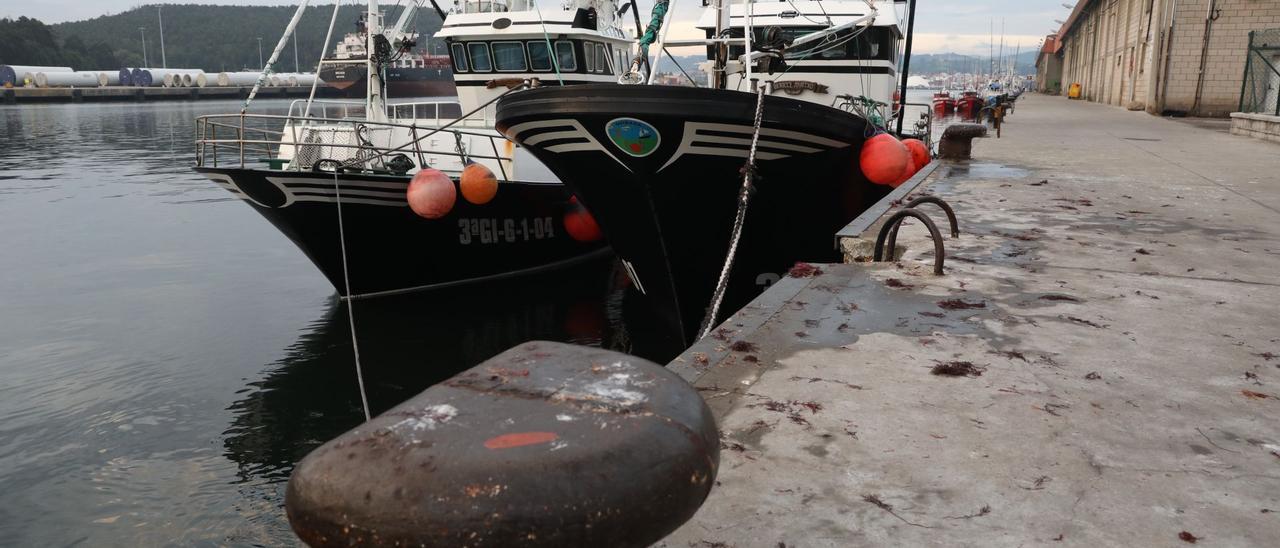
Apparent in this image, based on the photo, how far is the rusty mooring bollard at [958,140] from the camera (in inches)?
557

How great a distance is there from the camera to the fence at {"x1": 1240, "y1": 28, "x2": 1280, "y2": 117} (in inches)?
806

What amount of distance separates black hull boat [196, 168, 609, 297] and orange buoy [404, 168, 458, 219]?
862 mm

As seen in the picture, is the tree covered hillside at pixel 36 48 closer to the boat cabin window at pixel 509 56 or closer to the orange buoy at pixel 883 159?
the boat cabin window at pixel 509 56

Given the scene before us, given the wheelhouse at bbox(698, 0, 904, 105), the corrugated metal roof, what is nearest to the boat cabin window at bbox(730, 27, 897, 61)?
the wheelhouse at bbox(698, 0, 904, 105)

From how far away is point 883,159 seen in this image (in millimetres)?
8836

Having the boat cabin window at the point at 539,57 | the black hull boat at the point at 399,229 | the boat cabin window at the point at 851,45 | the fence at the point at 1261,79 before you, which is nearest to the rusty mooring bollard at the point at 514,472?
the black hull boat at the point at 399,229

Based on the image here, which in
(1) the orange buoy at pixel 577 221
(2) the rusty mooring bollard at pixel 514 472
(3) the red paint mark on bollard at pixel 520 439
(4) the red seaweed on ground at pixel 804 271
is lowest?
(1) the orange buoy at pixel 577 221

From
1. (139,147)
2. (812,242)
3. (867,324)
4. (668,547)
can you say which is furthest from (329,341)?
(139,147)

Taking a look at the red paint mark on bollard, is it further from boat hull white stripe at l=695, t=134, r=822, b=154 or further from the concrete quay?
boat hull white stripe at l=695, t=134, r=822, b=154

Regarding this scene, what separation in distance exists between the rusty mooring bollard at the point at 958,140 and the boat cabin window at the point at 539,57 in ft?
22.5

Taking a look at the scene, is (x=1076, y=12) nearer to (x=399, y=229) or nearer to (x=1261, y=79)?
(x=1261, y=79)

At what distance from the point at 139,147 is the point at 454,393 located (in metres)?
44.6

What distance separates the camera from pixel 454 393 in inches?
67.4

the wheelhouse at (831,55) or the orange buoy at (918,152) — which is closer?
the orange buoy at (918,152)
